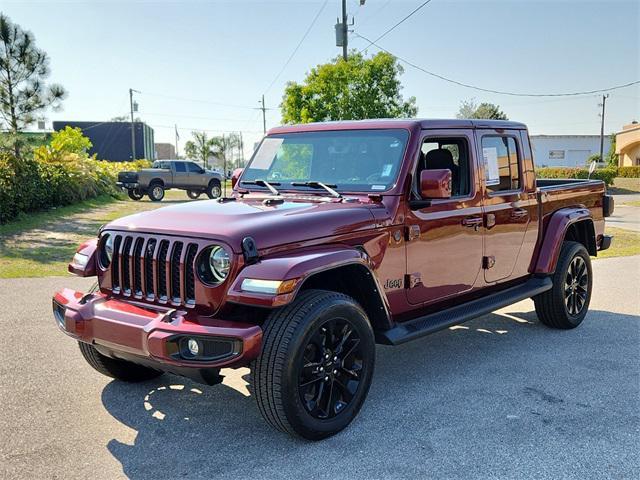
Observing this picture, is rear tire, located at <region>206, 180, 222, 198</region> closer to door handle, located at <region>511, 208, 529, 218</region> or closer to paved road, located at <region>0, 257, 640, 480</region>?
paved road, located at <region>0, 257, 640, 480</region>

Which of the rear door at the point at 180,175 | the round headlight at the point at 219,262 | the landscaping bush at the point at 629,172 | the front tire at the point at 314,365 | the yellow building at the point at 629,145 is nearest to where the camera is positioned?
the front tire at the point at 314,365

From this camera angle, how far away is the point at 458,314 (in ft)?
15.0

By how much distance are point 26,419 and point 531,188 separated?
14.7 ft

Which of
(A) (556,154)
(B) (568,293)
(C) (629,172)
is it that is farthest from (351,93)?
(A) (556,154)

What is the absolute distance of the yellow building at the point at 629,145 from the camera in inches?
1875

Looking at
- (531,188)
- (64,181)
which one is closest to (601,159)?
(64,181)

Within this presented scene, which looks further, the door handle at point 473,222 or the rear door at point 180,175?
the rear door at point 180,175

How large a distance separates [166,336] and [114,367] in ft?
4.55

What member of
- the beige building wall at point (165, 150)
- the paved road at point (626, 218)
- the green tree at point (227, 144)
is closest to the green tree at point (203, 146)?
the green tree at point (227, 144)

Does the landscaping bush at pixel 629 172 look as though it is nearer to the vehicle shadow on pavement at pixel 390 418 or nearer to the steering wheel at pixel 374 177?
the vehicle shadow on pavement at pixel 390 418

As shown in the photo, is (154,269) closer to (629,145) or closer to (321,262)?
(321,262)

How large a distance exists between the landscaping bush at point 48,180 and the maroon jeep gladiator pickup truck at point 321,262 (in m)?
11.1

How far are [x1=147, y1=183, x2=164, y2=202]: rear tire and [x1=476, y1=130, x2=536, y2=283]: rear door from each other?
2119cm

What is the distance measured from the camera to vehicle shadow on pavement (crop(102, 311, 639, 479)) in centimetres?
328
